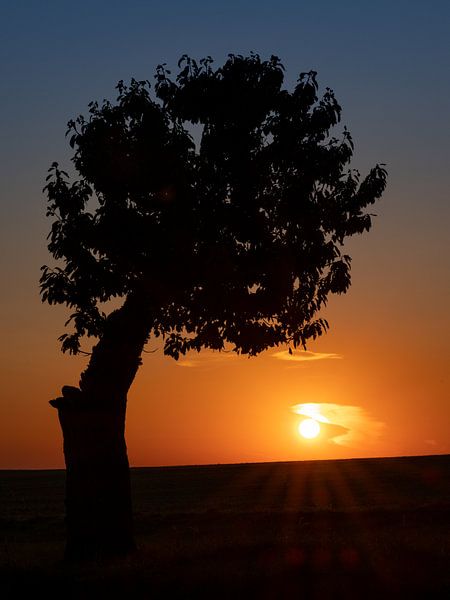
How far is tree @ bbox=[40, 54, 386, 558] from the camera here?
2338cm

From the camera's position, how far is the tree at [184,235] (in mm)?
23375

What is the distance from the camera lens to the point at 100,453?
23156 mm

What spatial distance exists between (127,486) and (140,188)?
7562mm

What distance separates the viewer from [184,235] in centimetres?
2350

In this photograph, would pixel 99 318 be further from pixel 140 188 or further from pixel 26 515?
pixel 26 515

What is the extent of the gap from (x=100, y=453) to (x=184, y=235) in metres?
5.77

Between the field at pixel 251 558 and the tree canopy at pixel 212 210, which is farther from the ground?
the tree canopy at pixel 212 210

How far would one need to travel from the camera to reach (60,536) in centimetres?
3341

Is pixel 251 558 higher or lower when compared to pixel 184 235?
lower

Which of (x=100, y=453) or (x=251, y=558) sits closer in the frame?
(x=251, y=558)

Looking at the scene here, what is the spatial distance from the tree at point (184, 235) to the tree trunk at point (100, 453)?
0.03 m

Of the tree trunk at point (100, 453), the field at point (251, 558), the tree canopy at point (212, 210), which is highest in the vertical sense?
the tree canopy at point (212, 210)

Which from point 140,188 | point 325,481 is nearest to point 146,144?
point 140,188

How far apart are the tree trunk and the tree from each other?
3 cm
